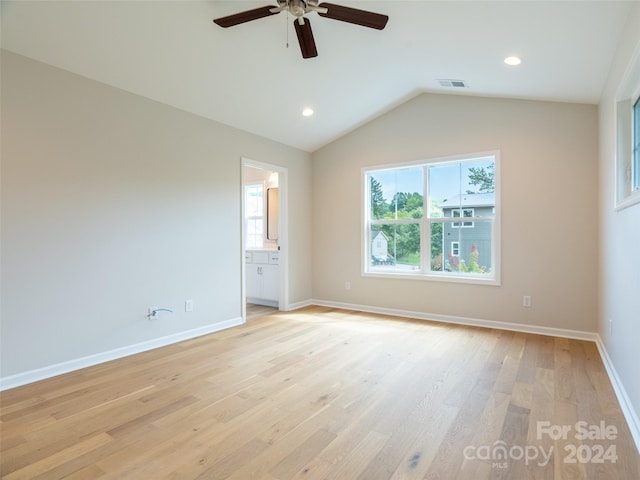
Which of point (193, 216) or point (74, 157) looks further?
point (193, 216)

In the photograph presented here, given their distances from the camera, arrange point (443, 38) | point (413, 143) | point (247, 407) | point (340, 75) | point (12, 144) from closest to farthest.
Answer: point (247, 407) < point (12, 144) < point (443, 38) < point (340, 75) < point (413, 143)

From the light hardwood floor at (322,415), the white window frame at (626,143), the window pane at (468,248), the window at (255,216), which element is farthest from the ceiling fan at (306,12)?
the window at (255,216)

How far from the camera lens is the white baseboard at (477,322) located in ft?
13.0

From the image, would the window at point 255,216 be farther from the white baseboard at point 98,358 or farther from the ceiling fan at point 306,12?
the ceiling fan at point 306,12

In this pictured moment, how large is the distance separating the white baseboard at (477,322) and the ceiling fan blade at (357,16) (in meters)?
3.61

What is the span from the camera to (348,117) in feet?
16.4

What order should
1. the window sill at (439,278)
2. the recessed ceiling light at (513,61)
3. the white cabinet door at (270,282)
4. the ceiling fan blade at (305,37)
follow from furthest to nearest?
the white cabinet door at (270,282) → the window sill at (439,278) → the recessed ceiling light at (513,61) → the ceiling fan blade at (305,37)

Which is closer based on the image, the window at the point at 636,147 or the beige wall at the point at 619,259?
the beige wall at the point at 619,259

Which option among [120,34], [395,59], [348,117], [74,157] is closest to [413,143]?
[348,117]

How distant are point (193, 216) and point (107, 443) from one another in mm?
2555

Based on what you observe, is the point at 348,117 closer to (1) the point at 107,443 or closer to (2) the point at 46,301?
(2) the point at 46,301

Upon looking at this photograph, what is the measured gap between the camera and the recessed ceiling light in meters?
3.23

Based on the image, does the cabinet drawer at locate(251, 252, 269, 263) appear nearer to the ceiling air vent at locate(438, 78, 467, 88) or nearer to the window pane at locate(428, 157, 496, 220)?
the window pane at locate(428, 157, 496, 220)

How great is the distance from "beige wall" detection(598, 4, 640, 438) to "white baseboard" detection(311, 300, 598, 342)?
300 mm
